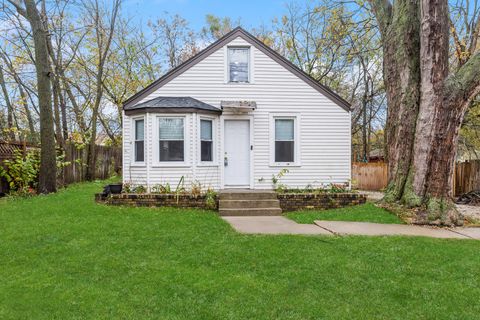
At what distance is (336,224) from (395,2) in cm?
631

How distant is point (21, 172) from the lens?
11.7 m

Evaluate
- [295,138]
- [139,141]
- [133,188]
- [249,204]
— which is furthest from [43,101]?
[295,138]

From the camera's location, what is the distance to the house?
1078 centimetres

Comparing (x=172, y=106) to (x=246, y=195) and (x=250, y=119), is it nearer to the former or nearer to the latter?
(x=250, y=119)

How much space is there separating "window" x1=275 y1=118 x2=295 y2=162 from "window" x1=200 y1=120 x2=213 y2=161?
6.70 feet

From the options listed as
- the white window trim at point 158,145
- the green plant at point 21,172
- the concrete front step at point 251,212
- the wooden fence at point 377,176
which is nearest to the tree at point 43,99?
the green plant at point 21,172

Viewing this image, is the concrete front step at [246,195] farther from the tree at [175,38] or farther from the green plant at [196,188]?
the tree at [175,38]

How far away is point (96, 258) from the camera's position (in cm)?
501

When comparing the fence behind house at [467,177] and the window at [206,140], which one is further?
the fence behind house at [467,177]

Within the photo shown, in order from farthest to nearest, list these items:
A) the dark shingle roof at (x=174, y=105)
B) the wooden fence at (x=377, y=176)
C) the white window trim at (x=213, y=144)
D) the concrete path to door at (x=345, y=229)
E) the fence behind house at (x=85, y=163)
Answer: the fence behind house at (x=85, y=163)
the wooden fence at (x=377, y=176)
the white window trim at (x=213, y=144)
the dark shingle roof at (x=174, y=105)
the concrete path to door at (x=345, y=229)

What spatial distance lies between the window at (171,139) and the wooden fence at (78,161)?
17.3ft

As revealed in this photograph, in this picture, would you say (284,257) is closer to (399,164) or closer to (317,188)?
(399,164)

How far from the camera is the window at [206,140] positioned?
10.7 metres

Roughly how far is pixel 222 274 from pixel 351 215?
5.10 m
